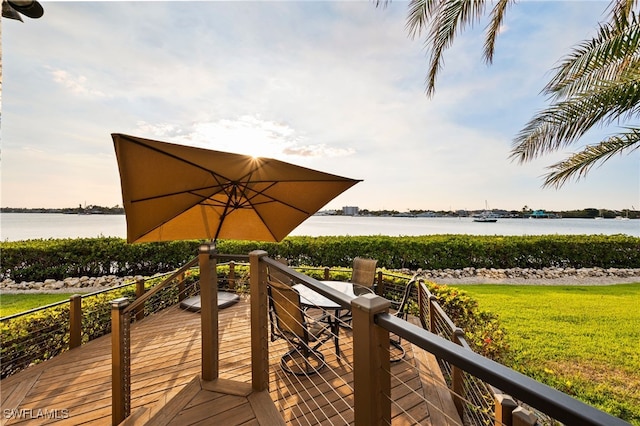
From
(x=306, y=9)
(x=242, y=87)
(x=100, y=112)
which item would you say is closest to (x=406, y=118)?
(x=306, y=9)

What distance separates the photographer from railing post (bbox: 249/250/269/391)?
97.3 inches

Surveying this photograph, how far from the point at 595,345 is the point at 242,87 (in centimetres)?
830

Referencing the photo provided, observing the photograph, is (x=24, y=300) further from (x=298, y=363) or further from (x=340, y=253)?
(x=340, y=253)

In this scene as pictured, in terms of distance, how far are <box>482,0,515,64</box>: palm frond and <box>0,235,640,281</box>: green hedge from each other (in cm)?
655

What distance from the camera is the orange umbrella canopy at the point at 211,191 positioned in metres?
2.51

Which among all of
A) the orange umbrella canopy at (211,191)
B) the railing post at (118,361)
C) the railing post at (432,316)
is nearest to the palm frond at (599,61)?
the orange umbrella canopy at (211,191)

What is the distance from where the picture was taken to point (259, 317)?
2498mm

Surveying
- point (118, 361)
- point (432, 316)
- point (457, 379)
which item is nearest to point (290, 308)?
point (118, 361)

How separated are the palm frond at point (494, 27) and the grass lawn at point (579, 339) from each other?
17.6ft

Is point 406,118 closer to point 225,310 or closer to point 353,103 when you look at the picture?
point 353,103

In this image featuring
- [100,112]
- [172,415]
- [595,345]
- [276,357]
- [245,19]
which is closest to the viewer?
[172,415]

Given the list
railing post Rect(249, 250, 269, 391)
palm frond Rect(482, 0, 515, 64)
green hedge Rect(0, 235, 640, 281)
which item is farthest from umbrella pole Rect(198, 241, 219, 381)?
green hedge Rect(0, 235, 640, 281)

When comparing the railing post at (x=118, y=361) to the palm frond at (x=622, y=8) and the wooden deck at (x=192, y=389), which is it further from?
the palm frond at (x=622, y=8)

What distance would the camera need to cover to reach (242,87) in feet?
20.0
